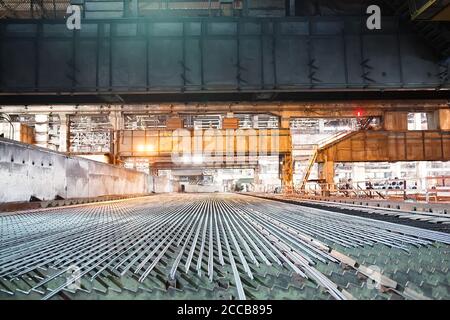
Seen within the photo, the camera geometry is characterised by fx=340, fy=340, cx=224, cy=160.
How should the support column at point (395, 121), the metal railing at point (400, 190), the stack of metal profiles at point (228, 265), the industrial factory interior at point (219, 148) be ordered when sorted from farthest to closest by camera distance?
1. the support column at point (395, 121)
2. the metal railing at point (400, 190)
3. the industrial factory interior at point (219, 148)
4. the stack of metal profiles at point (228, 265)

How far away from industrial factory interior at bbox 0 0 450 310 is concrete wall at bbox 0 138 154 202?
0.05m

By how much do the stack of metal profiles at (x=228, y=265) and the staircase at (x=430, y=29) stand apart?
22.0 feet

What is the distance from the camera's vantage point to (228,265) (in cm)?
227

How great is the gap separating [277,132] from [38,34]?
44.1ft

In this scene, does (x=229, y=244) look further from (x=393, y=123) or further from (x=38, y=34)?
(x=393, y=123)

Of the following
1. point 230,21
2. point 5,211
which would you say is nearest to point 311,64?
point 230,21

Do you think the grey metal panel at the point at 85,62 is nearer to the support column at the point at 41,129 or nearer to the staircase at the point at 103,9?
the staircase at the point at 103,9

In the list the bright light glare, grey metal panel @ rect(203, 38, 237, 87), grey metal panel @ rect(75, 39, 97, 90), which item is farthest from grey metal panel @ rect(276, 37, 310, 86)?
the bright light glare

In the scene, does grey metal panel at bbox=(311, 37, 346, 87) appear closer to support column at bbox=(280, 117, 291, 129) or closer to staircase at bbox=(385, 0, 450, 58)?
staircase at bbox=(385, 0, 450, 58)

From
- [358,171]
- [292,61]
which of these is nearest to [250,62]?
[292,61]

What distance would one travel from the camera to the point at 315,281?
188cm

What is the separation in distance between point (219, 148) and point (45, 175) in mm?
12135

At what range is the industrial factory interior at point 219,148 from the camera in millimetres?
1993

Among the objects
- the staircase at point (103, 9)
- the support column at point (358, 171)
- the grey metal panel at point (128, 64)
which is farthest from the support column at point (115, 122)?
the support column at point (358, 171)
